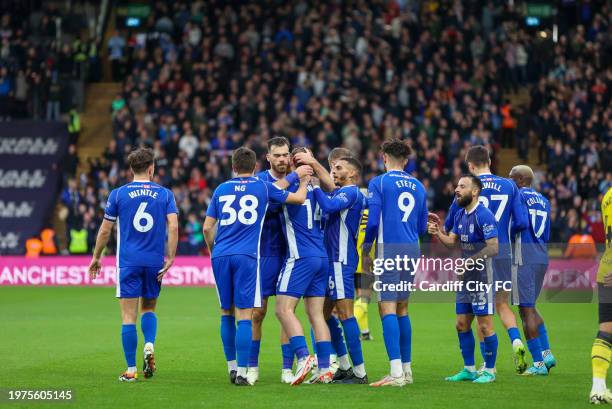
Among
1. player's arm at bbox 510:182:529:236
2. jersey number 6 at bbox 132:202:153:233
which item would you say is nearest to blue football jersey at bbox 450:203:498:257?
player's arm at bbox 510:182:529:236

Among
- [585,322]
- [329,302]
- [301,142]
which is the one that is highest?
[301,142]

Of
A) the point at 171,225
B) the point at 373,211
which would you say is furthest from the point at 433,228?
the point at 171,225

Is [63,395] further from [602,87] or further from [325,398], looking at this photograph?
[602,87]

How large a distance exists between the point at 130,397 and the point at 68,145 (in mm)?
23422

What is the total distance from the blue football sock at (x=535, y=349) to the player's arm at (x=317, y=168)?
301 centimetres

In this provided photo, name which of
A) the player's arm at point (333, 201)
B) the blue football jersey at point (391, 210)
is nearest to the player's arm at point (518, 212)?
the blue football jersey at point (391, 210)

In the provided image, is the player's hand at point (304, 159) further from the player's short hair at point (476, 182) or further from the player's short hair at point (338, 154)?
the player's short hair at point (476, 182)

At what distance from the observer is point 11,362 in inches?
523

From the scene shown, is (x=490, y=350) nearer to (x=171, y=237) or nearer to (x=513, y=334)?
(x=513, y=334)

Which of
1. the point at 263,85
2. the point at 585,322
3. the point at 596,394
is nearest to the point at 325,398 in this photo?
the point at 596,394

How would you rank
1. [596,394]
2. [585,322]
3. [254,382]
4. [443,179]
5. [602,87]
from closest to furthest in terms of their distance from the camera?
[596,394] → [254,382] → [585,322] → [443,179] → [602,87]

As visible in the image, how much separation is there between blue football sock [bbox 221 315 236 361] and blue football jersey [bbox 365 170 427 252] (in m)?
1.66

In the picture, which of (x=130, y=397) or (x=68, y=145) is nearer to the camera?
(x=130, y=397)

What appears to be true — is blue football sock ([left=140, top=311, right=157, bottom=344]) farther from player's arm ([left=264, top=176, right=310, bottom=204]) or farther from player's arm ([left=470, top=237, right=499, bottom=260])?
player's arm ([left=470, top=237, right=499, bottom=260])
